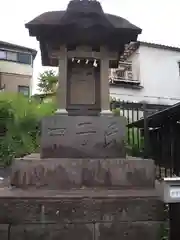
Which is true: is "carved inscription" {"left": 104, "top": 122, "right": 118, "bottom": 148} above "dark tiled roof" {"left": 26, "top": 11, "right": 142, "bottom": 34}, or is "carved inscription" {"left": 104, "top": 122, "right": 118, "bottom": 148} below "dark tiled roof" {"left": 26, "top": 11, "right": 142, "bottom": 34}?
below

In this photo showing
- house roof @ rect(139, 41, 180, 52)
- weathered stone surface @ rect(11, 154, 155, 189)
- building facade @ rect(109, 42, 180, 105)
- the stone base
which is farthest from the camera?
house roof @ rect(139, 41, 180, 52)

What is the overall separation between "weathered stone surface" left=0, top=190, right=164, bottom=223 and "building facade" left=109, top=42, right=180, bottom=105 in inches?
639

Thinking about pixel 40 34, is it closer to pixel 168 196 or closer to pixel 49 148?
pixel 49 148

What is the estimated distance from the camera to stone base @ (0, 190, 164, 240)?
3.86 meters

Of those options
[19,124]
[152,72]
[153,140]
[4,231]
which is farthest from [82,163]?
[152,72]

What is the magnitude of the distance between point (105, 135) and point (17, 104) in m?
7.29

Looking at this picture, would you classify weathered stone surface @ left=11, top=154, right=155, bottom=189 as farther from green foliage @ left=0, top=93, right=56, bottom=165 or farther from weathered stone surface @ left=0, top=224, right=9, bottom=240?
green foliage @ left=0, top=93, right=56, bottom=165

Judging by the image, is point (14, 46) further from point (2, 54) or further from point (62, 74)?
point (62, 74)

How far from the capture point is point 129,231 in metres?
Result: 3.93

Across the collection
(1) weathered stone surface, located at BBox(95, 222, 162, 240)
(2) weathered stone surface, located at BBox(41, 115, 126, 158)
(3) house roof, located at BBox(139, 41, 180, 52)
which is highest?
(3) house roof, located at BBox(139, 41, 180, 52)

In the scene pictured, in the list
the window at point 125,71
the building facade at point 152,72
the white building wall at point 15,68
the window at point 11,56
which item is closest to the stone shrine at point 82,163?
the building facade at point 152,72

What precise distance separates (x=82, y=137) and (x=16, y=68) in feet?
78.5

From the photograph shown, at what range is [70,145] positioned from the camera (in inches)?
194

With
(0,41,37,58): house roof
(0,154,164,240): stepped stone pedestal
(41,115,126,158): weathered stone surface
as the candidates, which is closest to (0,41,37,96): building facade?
(0,41,37,58): house roof
